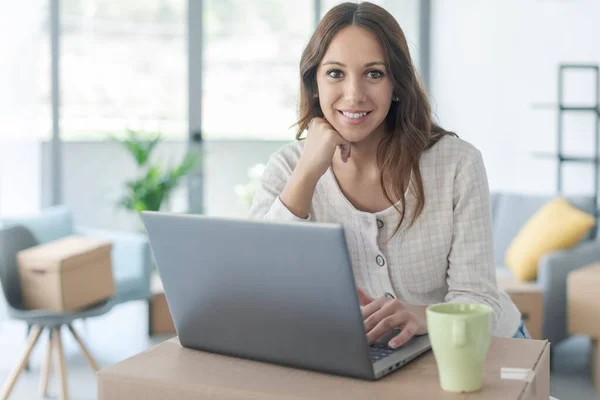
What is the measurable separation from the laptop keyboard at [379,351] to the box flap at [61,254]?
7.63ft

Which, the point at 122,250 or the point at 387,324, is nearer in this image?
the point at 387,324

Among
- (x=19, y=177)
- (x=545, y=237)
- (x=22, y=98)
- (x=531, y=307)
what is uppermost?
(x=22, y=98)

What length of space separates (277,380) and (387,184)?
0.69 metres

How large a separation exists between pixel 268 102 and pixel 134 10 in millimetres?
1025

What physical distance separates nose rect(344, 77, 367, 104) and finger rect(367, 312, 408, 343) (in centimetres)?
50

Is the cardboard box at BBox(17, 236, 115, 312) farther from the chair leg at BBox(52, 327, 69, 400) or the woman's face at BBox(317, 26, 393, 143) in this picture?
the woman's face at BBox(317, 26, 393, 143)

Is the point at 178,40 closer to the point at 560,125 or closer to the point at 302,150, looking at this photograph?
the point at 560,125

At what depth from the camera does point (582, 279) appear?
3912mm

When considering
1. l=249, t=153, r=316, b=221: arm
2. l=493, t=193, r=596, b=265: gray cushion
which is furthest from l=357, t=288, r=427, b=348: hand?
l=493, t=193, r=596, b=265: gray cushion

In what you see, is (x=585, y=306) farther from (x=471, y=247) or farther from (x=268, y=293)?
(x=268, y=293)

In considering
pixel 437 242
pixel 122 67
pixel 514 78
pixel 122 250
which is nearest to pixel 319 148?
pixel 437 242

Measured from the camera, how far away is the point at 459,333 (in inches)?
42.0

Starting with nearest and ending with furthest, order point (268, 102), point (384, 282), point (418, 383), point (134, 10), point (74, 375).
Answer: point (418, 383) < point (384, 282) < point (74, 375) < point (134, 10) < point (268, 102)

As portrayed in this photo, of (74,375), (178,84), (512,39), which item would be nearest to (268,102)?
(178,84)
